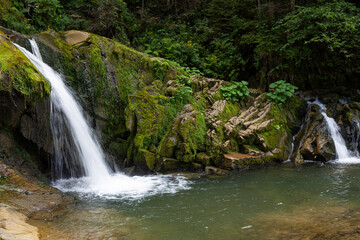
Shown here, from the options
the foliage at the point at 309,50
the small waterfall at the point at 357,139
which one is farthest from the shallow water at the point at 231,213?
the foliage at the point at 309,50

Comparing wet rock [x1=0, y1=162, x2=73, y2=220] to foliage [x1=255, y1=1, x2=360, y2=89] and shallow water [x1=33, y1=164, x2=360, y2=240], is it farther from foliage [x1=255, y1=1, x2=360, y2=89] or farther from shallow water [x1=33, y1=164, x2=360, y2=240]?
foliage [x1=255, y1=1, x2=360, y2=89]

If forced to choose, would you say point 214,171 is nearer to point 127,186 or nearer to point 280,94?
point 127,186

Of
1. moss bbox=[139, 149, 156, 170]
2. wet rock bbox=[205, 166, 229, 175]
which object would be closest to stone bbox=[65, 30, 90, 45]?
moss bbox=[139, 149, 156, 170]

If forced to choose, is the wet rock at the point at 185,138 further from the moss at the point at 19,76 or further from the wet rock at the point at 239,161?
the moss at the point at 19,76

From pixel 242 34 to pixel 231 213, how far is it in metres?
12.7

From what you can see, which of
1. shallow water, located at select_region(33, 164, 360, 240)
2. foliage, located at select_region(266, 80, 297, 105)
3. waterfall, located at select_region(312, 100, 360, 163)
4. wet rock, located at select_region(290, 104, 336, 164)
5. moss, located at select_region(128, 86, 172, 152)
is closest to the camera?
shallow water, located at select_region(33, 164, 360, 240)

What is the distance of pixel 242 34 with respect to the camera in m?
15.6

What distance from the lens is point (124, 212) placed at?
5129 mm

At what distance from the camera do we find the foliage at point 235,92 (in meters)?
10.4

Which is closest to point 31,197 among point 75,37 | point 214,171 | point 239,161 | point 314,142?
point 214,171

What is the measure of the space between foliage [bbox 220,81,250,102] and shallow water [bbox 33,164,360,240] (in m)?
4.04

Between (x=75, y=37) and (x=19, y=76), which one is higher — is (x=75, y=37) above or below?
above

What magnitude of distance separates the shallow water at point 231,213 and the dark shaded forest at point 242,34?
6.21 meters

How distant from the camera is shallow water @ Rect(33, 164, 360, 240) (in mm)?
4086
